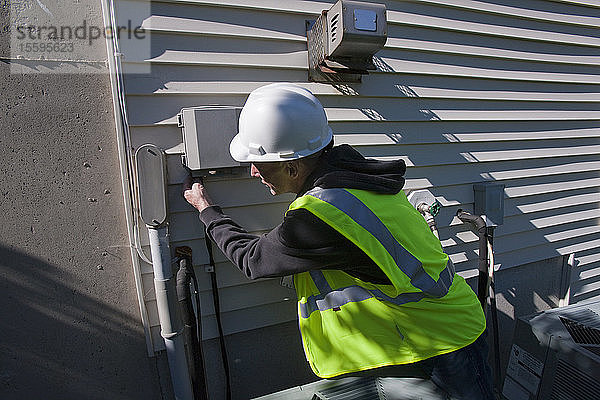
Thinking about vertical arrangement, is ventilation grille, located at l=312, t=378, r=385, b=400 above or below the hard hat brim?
below

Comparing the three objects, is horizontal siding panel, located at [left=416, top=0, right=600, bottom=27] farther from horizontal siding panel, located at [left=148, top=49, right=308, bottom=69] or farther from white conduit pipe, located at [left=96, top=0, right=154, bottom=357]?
white conduit pipe, located at [left=96, top=0, right=154, bottom=357]

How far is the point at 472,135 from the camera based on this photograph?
2.69m

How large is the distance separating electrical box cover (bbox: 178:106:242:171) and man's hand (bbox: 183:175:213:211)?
9 centimetres

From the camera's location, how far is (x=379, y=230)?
4.16 feet

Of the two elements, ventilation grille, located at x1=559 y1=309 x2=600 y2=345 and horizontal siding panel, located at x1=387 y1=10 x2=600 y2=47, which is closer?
ventilation grille, located at x1=559 y1=309 x2=600 y2=345

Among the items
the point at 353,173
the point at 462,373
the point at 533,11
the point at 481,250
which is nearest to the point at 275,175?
the point at 353,173

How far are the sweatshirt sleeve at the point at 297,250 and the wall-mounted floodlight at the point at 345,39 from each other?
1104 millimetres

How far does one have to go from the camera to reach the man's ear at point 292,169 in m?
1.51

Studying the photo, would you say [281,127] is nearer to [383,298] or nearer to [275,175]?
[275,175]

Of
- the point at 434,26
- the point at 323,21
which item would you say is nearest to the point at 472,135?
the point at 434,26

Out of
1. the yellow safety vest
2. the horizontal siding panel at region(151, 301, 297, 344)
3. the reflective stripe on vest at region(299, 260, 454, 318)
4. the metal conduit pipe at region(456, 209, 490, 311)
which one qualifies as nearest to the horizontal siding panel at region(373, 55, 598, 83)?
the metal conduit pipe at region(456, 209, 490, 311)

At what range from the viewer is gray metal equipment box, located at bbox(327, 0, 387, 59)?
1843mm

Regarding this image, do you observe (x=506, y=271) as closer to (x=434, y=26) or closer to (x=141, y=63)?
(x=434, y=26)

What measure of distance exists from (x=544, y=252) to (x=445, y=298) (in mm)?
2298
